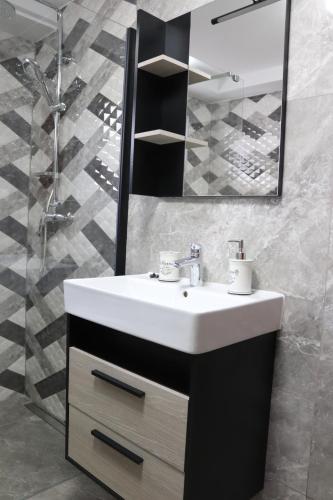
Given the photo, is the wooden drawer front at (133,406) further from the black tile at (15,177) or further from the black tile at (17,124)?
the black tile at (17,124)

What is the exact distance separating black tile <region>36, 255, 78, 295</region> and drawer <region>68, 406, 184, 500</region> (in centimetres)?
70

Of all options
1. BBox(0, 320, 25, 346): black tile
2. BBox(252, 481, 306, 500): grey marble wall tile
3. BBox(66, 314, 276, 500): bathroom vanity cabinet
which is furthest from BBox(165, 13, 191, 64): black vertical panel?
BBox(252, 481, 306, 500): grey marble wall tile

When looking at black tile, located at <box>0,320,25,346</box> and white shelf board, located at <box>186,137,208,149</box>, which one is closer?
white shelf board, located at <box>186,137,208,149</box>

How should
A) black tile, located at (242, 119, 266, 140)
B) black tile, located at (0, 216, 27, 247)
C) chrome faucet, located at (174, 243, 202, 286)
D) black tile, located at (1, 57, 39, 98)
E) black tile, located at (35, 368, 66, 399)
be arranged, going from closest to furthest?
1. black tile, located at (242, 119, 266, 140)
2. chrome faucet, located at (174, 243, 202, 286)
3. black tile, located at (1, 57, 39, 98)
4. black tile, located at (0, 216, 27, 247)
5. black tile, located at (35, 368, 66, 399)

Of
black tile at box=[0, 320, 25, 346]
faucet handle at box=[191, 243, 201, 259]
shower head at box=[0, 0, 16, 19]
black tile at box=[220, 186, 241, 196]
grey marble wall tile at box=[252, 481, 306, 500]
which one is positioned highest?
shower head at box=[0, 0, 16, 19]

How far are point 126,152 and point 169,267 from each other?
0.62 meters

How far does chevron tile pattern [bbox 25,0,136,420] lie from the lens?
196cm

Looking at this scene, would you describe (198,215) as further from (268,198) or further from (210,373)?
(210,373)

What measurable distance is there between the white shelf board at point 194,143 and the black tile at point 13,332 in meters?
1.31

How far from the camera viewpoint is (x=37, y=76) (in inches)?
79.1

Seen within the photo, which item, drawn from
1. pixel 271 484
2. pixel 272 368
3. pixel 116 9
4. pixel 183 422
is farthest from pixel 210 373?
pixel 116 9

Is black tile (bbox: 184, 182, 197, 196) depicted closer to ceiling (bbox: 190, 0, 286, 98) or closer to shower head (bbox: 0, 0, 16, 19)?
ceiling (bbox: 190, 0, 286, 98)

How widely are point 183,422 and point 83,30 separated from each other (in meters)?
1.78

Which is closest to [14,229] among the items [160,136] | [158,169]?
[158,169]
